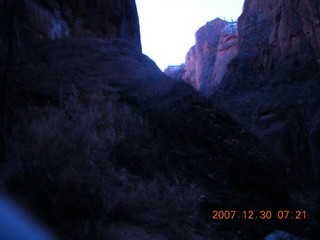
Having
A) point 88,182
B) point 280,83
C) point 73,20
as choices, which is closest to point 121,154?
point 88,182

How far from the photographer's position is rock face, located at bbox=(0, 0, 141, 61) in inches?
382

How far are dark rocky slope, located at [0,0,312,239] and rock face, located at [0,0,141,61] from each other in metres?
1.16

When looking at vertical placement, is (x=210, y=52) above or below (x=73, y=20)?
above

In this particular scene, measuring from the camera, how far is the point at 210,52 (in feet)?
136

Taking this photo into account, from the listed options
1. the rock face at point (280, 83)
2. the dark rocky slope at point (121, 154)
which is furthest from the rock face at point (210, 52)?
the dark rocky slope at point (121, 154)

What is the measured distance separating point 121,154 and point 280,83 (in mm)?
9292

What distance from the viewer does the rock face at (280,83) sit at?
10570mm

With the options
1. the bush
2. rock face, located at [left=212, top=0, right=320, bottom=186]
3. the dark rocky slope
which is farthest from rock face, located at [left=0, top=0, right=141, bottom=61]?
rock face, located at [left=212, top=0, right=320, bottom=186]

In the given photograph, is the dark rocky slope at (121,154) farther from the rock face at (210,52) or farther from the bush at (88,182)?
the rock face at (210,52)

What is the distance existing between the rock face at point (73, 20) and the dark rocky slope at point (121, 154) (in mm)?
1157
